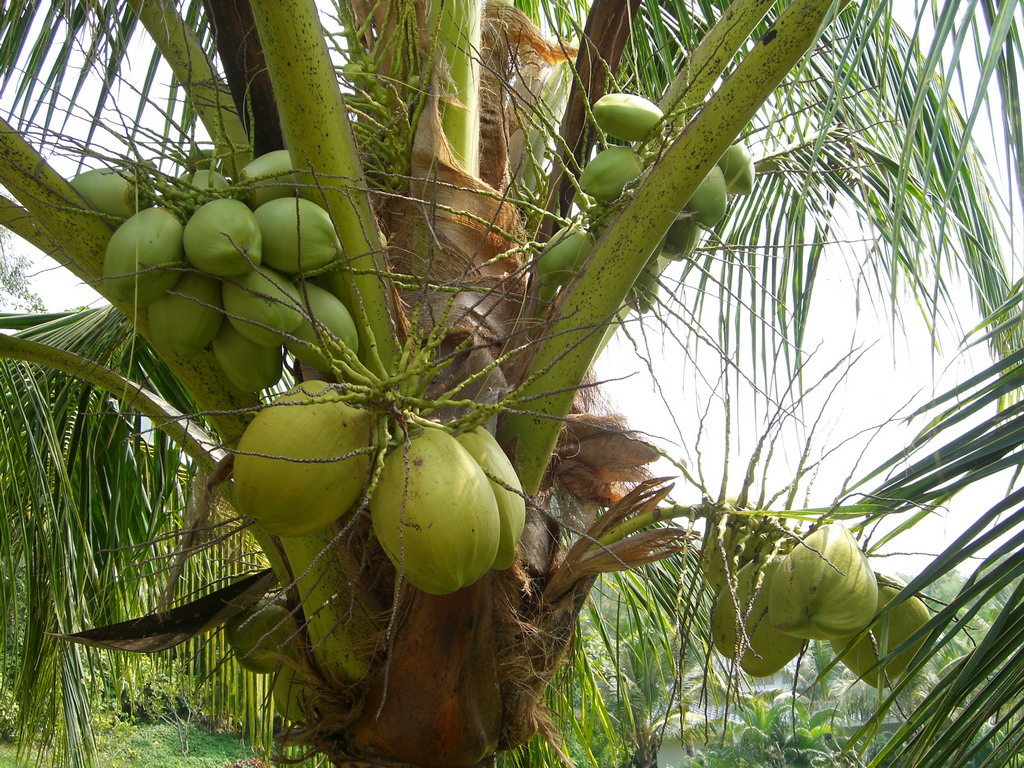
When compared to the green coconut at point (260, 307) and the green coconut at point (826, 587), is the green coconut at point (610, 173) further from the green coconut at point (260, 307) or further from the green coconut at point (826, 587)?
the green coconut at point (826, 587)

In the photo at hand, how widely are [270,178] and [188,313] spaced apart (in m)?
0.24

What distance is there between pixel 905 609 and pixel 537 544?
639 millimetres

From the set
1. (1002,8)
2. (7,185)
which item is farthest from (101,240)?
(1002,8)

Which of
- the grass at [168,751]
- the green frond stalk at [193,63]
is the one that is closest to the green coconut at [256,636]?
the green frond stalk at [193,63]

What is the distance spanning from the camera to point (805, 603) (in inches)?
55.2

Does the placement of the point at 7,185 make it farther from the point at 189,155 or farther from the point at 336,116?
the point at 336,116

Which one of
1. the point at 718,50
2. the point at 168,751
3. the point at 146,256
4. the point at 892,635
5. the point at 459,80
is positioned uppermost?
the point at 459,80

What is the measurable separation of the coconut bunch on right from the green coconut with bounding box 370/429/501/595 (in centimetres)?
41

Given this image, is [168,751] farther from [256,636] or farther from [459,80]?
[459,80]

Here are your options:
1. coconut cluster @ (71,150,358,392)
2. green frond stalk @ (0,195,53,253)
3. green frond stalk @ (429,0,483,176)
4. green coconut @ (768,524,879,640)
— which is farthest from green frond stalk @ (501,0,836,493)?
green frond stalk @ (0,195,53,253)

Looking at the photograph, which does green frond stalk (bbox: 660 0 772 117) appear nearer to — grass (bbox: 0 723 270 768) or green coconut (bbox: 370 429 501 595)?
green coconut (bbox: 370 429 501 595)

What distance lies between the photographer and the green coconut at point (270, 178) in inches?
53.7

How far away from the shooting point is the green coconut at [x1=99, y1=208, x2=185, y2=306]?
1.26 meters

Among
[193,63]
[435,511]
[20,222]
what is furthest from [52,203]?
[435,511]
